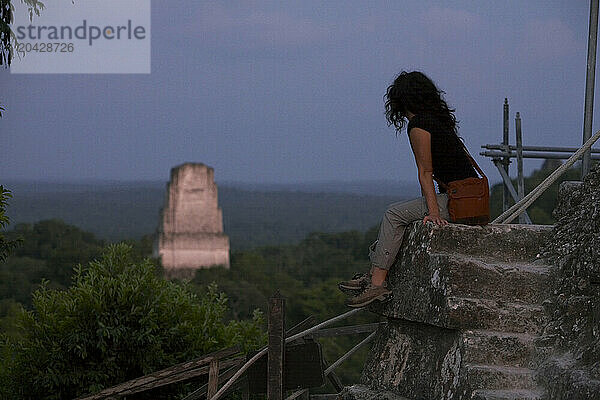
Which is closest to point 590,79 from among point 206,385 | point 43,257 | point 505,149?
point 505,149

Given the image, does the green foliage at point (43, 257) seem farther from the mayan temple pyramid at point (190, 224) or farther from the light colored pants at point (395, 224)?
the light colored pants at point (395, 224)

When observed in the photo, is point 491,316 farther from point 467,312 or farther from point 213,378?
point 213,378

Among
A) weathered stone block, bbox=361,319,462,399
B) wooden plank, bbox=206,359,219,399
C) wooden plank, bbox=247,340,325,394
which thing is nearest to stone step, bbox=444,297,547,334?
weathered stone block, bbox=361,319,462,399

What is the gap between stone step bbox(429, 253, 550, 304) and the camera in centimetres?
522

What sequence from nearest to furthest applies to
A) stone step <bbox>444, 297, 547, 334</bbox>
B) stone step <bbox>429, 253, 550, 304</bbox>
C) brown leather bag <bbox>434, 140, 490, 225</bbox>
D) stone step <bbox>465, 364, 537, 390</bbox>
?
1. stone step <bbox>465, 364, 537, 390</bbox>
2. stone step <bbox>444, 297, 547, 334</bbox>
3. stone step <bbox>429, 253, 550, 304</bbox>
4. brown leather bag <bbox>434, 140, 490, 225</bbox>

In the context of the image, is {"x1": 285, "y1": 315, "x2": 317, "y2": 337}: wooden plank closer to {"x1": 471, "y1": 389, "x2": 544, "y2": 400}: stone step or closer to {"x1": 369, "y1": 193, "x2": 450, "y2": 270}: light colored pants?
{"x1": 369, "y1": 193, "x2": 450, "y2": 270}: light colored pants

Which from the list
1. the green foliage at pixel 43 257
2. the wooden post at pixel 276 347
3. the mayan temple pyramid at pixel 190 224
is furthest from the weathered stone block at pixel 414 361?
the mayan temple pyramid at pixel 190 224

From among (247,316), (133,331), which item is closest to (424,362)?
(133,331)

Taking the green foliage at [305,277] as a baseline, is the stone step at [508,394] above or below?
above

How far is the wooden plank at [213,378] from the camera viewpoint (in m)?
7.83

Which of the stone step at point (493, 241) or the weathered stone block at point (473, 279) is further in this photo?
the stone step at point (493, 241)

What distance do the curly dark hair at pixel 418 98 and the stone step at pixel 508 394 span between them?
1.70 metres

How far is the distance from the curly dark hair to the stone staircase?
69 cm

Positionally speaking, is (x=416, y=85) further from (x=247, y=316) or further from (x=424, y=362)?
(x=247, y=316)
